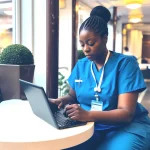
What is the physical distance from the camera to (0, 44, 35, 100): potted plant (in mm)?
1725

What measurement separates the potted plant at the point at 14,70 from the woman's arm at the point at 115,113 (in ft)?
2.29

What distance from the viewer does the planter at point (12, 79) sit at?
1721mm

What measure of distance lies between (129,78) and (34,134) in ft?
1.91

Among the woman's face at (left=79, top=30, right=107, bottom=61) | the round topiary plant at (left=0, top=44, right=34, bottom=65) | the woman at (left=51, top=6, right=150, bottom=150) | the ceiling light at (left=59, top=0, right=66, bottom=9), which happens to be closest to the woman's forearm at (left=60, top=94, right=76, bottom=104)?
the woman at (left=51, top=6, right=150, bottom=150)

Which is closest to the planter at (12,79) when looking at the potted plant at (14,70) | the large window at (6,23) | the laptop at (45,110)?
the potted plant at (14,70)

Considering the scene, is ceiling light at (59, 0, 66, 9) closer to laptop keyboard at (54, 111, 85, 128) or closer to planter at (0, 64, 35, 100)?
planter at (0, 64, 35, 100)

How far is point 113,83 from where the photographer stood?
1339 millimetres

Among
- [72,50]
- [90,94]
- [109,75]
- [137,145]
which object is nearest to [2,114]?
[90,94]

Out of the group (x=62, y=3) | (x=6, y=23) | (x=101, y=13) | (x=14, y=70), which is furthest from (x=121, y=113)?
(x=62, y=3)

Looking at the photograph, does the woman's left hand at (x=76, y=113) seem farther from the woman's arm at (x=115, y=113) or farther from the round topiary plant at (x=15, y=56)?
the round topiary plant at (x=15, y=56)

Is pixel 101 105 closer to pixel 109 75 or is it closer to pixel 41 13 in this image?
pixel 109 75

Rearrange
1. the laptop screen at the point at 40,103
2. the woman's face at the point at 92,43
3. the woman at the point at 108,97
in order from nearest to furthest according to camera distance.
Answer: the laptop screen at the point at 40,103 → the woman at the point at 108,97 → the woman's face at the point at 92,43

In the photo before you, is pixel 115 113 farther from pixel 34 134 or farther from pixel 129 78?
pixel 34 134

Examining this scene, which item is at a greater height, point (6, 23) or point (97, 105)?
point (6, 23)
